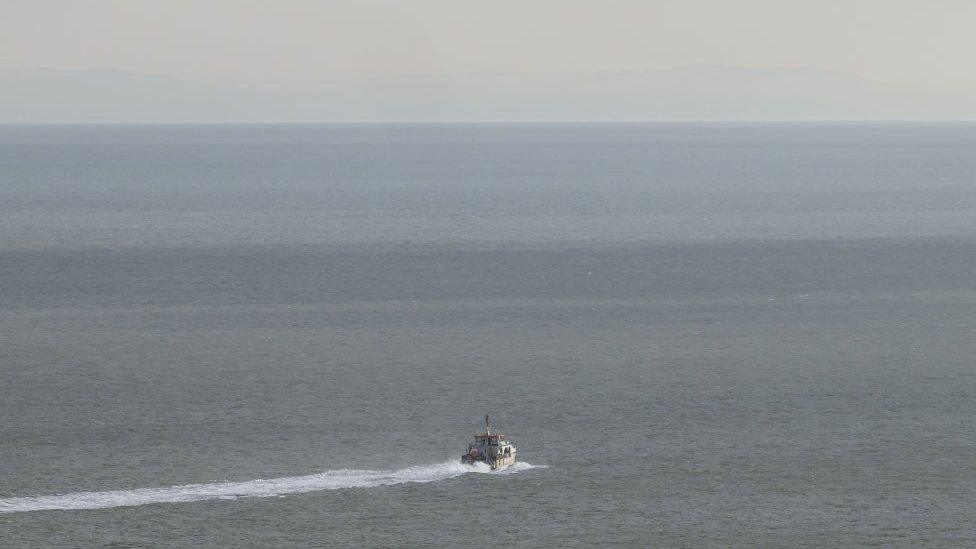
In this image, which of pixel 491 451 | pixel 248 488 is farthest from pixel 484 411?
pixel 248 488

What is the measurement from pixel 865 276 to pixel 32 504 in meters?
120

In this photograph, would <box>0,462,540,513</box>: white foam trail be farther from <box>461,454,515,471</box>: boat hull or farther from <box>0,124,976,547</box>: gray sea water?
<box>461,454,515,471</box>: boat hull

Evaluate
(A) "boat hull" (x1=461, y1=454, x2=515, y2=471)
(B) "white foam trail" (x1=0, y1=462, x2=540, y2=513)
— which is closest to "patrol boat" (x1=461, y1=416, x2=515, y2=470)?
(A) "boat hull" (x1=461, y1=454, x2=515, y2=471)

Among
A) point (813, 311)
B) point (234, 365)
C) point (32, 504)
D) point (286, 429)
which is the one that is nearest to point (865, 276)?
point (813, 311)

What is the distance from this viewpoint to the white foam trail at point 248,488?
8638 centimetres

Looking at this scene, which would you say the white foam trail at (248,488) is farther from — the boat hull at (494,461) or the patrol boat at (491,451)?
the patrol boat at (491,451)

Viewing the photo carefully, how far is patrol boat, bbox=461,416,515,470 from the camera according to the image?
94.2 metres

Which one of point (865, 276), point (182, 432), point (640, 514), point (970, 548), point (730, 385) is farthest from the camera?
point (865, 276)

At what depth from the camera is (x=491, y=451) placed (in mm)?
94250

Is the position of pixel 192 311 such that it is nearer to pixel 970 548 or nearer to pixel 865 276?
pixel 865 276

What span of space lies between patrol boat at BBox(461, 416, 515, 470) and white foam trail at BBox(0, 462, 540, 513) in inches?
18.1

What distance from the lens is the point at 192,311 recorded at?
6053 inches

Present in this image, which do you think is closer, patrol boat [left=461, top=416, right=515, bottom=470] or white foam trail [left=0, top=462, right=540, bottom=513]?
white foam trail [left=0, top=462, right=540, bottom=513]

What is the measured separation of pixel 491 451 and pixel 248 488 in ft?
50.0
